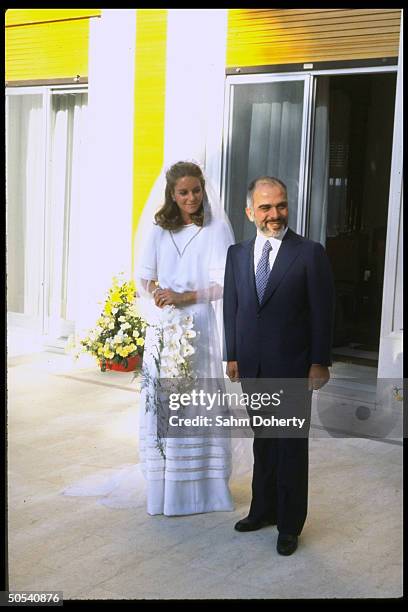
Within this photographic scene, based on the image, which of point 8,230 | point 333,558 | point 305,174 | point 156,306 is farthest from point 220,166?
point 333,558

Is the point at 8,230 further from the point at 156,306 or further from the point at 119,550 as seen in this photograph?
the point at 119,550

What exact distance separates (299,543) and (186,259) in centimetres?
108

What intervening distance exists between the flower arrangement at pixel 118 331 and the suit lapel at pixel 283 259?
514 mm

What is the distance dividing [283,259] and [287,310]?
0.17 meters

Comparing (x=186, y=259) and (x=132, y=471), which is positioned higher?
(x=186, y=259)

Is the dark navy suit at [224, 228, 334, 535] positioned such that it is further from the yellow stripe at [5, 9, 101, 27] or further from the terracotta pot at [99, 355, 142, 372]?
the yellow stripe at [5, 9, 101, 27]

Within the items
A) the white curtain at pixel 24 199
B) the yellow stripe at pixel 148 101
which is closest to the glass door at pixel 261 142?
the yellow stripe at pixel 148 101

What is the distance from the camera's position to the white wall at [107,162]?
3.11 metres

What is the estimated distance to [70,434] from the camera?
364 cm

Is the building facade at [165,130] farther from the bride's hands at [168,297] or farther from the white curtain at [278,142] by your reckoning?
the bride's hands at [168,297]

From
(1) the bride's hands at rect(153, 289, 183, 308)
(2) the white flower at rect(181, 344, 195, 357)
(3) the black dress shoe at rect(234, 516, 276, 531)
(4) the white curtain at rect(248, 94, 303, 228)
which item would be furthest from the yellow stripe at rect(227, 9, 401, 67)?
(3) the black dress shoe at rect(234, 516, 276, 531)

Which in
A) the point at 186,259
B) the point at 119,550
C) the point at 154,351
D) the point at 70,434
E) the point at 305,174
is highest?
the point at 305,174

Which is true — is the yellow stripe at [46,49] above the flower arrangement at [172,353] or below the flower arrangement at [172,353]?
above

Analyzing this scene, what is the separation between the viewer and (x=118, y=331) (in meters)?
3.29
